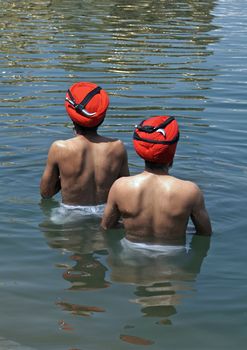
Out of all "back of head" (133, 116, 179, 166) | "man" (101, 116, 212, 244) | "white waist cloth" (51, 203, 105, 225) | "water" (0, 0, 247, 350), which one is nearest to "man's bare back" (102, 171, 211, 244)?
"man" (101, 116, 212, 244)

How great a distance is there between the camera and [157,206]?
21.5 ft

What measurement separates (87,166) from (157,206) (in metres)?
1.20

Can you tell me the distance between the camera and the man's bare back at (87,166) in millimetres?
7465

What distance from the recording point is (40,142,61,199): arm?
7.58m

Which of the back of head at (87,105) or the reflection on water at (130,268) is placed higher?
the back of head at (87,105)

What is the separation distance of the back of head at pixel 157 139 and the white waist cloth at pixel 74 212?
146cm

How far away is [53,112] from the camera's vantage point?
1255cm

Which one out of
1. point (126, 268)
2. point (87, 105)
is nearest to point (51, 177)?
point (87, 105)

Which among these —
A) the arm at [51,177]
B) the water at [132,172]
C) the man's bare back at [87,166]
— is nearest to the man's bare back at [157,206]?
the water at [132,172]

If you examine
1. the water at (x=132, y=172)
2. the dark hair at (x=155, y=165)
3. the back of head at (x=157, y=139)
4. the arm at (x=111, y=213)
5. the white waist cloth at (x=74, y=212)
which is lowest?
the water at (x=132, y=172)

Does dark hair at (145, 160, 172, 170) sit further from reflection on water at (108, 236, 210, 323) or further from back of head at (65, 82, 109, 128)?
back of head at (65, 82, 109, 128)

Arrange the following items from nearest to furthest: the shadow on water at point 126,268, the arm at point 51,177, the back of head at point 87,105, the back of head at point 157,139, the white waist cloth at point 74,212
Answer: the shadow on water at point 126,268 → the back of head at point 157,139 → the back of head at point 87,105 → the arm at point 51,177 → the white waist cloth at point 74,212

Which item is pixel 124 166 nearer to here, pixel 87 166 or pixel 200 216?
pixel 87 166

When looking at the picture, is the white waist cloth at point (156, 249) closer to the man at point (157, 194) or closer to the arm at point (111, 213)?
Result: the man at point (157, 194)
